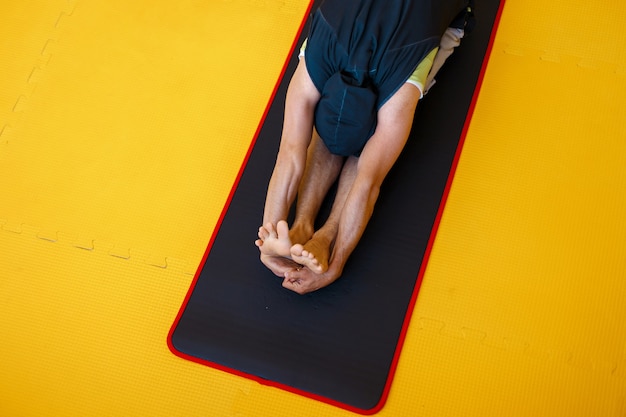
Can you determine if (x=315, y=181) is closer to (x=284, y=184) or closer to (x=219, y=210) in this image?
(x=284, y=184)

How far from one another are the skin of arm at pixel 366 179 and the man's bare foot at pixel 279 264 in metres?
0.04

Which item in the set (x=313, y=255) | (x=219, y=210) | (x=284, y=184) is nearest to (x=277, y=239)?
(x=313, y=255)

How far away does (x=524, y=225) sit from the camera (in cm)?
198

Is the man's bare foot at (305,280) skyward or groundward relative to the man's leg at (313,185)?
groundward

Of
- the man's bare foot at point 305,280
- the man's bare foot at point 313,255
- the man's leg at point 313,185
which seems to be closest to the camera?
the man's bare foot at point 313,255

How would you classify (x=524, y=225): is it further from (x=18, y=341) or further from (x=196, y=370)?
(x=18, y=341)

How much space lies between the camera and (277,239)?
1673 millimetres

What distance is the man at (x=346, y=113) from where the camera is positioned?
173 centimetres

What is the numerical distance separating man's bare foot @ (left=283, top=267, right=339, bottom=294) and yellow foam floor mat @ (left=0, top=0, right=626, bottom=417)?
303 mm

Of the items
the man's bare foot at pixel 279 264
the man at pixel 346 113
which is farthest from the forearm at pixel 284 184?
the man's bare foot at pixel 279 264

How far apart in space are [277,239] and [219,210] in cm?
50

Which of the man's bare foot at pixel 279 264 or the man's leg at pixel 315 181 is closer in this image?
the man's bare foot at pixel 279 264

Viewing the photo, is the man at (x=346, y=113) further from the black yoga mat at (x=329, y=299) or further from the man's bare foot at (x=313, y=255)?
the black yoga mat at (x=329, y=299)

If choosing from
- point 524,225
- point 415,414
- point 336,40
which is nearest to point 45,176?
point 336,40
